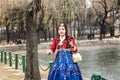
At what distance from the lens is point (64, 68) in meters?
7.52

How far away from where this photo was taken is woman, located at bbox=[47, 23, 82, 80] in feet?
24.6

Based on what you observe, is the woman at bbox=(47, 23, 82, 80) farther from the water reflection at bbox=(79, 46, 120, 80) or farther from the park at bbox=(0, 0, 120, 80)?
the water reflection at bbox=(79, 46, 120, 80)

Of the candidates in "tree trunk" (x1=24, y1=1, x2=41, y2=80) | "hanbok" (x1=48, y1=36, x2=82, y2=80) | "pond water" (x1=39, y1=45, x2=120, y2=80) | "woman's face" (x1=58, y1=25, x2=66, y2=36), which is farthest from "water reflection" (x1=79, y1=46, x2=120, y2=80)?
"woman's face" (x1=58, y1=25, x2=66, y2=36)

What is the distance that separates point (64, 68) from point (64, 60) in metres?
0.17

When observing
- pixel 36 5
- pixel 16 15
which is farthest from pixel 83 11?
pixel 36 5

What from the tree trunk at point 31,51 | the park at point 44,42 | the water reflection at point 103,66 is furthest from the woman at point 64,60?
the water reflection at point 103,66

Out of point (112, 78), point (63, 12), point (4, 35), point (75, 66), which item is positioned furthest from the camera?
point (4, 35)

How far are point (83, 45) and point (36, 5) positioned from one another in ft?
115

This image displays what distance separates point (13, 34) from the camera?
177 ft

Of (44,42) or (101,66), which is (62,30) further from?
(44,42)

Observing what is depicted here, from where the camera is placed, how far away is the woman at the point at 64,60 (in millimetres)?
7512

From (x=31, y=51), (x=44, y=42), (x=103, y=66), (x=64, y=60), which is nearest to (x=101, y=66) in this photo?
(x=103, y=66)

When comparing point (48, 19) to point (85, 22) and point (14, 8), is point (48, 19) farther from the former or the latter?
point (85, 22)

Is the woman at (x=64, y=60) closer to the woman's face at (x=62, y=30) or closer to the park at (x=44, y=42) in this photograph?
the woman's face at (x=62, y=30)
